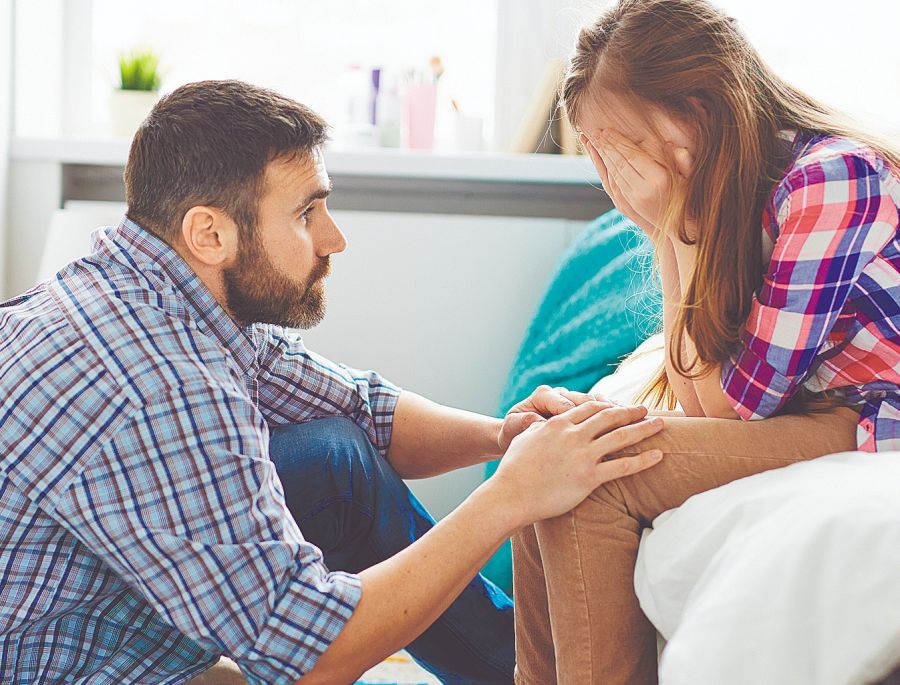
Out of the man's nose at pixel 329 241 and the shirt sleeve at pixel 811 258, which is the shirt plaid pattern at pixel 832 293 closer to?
the shirt sleeve at pixel 811 258

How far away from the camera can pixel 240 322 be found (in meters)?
1.22

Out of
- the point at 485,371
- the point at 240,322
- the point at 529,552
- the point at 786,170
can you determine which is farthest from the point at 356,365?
the point at 786,170

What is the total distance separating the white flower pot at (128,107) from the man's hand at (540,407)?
1416mm

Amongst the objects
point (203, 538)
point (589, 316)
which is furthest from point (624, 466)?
point (589, 316)

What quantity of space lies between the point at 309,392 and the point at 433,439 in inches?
7.6

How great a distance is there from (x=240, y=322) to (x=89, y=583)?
349mm

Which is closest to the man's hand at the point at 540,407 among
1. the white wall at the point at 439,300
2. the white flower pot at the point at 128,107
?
the white wall at the point at 439,300

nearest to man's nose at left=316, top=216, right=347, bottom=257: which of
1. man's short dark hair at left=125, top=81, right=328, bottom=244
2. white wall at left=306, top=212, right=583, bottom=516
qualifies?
man's short dark hair at left=125, top=81, right=328, bottom=244

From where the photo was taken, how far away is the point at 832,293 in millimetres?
1009

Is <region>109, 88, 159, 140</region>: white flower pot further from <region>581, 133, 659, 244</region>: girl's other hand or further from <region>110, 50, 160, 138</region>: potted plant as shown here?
<region>581, 133, 659, 244</region>: girl's other hand

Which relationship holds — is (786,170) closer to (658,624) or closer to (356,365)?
(658,624)

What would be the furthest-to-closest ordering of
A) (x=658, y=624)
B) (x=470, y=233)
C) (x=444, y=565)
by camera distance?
(x=470, y=233)
(x=444, y=565)
(x=658, y=624)

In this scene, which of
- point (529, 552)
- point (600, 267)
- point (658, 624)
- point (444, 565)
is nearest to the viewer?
point (658, 624)

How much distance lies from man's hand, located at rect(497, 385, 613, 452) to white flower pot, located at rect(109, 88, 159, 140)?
1416 mm
